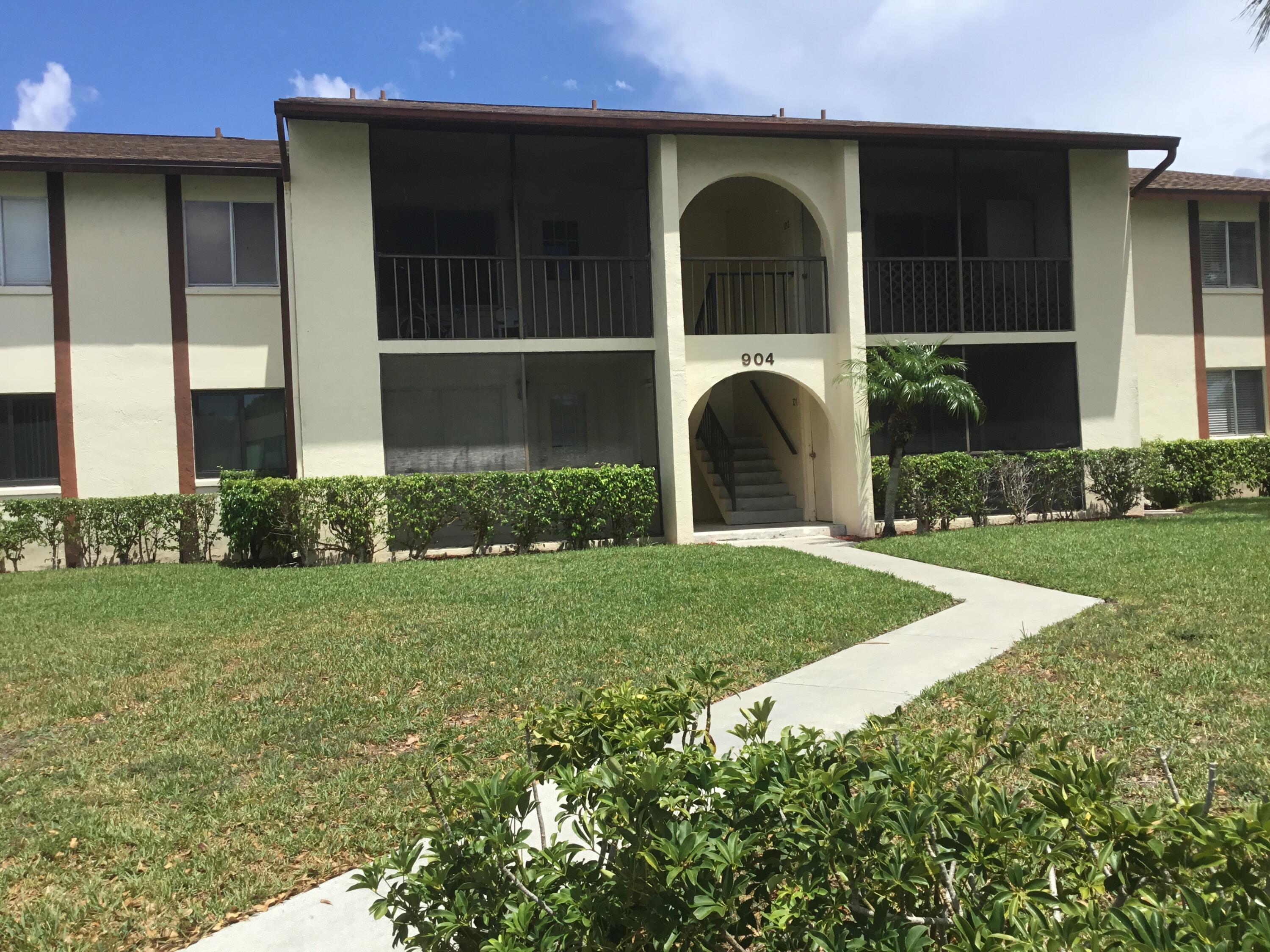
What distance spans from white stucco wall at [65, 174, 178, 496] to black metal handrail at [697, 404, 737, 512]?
366 inches

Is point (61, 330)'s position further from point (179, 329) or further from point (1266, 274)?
point (1266, 274)

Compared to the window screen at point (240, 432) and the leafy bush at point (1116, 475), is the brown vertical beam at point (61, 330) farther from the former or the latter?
the leafy bush at point (1116, 475)

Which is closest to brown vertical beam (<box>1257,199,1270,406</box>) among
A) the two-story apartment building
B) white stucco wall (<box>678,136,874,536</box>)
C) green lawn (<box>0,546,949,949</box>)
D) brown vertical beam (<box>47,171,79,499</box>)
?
the two-story apartment building

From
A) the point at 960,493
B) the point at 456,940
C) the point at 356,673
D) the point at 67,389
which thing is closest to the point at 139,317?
the point at 67,389

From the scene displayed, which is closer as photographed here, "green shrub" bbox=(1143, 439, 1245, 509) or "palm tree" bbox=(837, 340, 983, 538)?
"palm tree" bbox=(837, 340, 983, 538)

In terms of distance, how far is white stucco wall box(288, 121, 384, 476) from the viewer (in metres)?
13.7

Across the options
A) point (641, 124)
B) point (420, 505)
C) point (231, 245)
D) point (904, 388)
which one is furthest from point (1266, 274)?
point (231, 245)

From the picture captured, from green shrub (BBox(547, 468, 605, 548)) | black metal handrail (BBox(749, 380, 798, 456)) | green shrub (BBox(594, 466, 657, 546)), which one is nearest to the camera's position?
green shrub (BBox(547, 468, 605, 548))

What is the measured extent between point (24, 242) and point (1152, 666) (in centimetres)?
1642

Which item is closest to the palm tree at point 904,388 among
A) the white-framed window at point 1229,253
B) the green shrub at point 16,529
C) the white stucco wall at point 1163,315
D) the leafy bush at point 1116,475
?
the leafy bush at point 1116,475

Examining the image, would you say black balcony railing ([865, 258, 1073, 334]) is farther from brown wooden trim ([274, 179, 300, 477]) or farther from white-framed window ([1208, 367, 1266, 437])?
brown wooden trim ([274, 179, 300, 477])

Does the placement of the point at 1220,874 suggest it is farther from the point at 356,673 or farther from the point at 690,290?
the point at 690,290

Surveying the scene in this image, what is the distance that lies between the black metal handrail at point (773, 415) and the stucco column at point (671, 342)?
9.92 feet

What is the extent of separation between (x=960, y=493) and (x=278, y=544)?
10.7 metres
